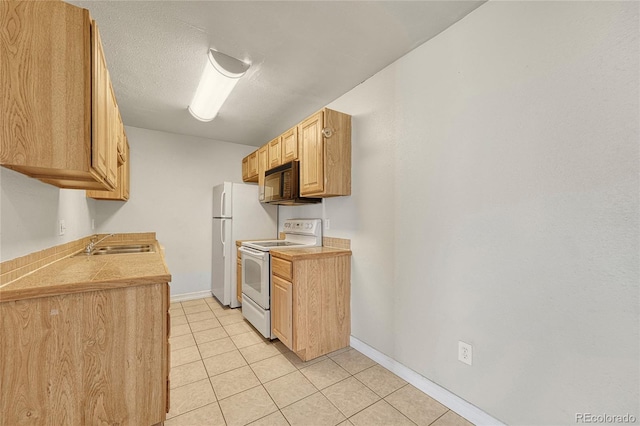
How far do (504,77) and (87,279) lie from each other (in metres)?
2.44

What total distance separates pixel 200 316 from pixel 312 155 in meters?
2.46

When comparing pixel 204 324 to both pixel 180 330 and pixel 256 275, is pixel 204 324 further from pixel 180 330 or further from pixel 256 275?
pixel 256 275

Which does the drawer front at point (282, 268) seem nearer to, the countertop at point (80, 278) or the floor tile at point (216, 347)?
the floor tile at point (216, 347)

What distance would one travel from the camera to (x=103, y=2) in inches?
59.5

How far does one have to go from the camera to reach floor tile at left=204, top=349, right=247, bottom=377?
207 cm

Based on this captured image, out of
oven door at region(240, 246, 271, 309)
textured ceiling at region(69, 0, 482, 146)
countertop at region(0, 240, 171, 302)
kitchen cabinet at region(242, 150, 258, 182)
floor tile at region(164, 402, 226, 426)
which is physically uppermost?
textured ceiling at region(69, 0, 482, 146)

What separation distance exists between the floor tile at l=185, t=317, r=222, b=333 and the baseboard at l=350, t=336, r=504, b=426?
5.55ft

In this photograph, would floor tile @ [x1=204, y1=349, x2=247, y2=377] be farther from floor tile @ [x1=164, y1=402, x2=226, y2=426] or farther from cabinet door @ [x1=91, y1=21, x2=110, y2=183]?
cabinet door @ [x1=91, y1=21, x2=110, y2=183]

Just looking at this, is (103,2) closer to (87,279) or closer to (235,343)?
(87,279)

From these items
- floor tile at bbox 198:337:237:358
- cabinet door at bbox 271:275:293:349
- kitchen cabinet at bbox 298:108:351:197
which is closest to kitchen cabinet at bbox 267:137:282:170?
kitchen cabinet at bbox 298:108:351:197

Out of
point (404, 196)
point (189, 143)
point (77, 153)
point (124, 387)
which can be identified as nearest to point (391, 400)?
point (404, 196)

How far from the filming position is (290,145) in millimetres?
2898

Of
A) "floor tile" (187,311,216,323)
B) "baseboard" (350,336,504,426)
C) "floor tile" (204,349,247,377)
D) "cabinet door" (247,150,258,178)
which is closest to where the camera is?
"baseboard" (350,336,504,426)

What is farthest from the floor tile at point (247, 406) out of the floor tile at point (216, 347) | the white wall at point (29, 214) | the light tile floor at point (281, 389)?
the white wall at point (29, 214)
